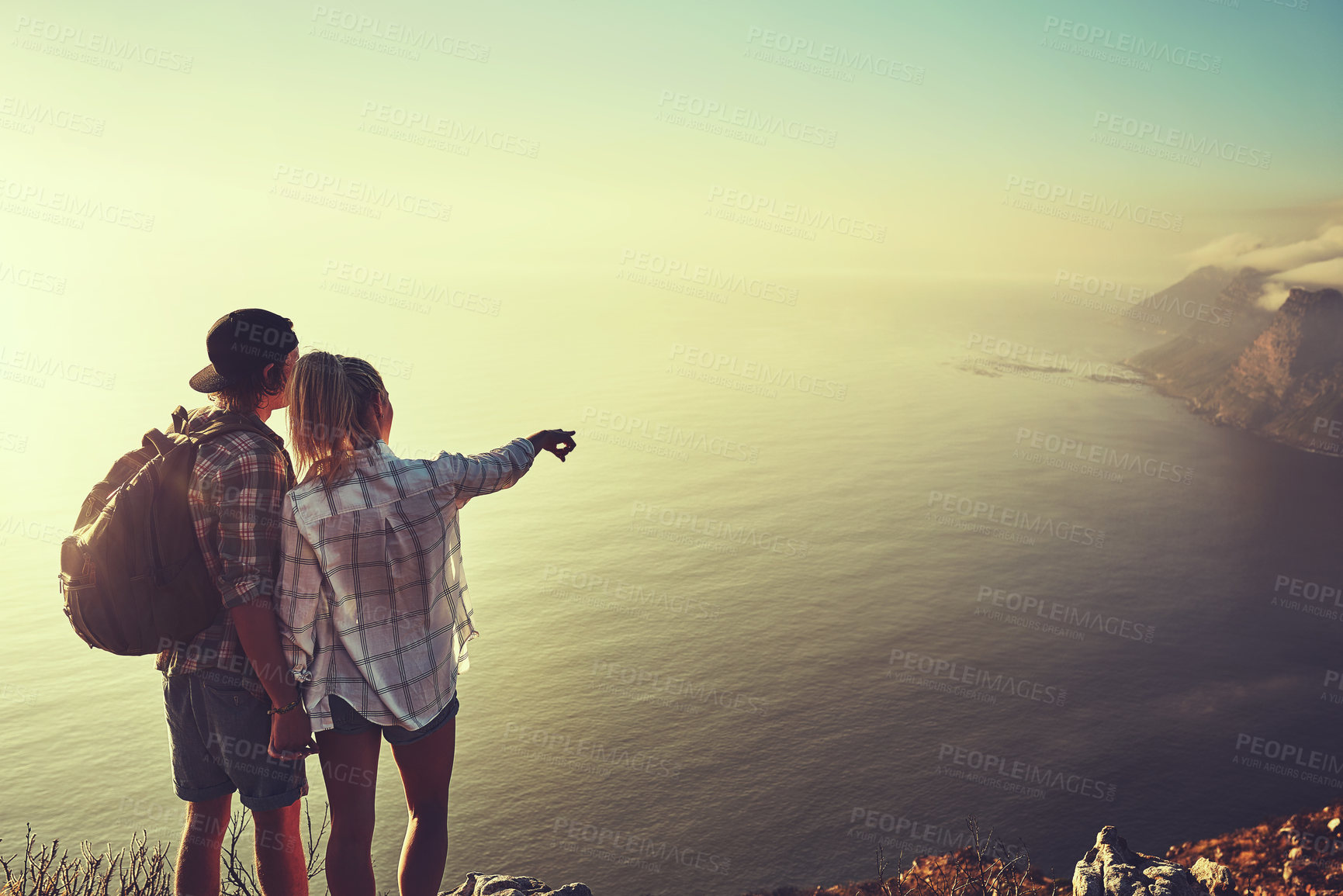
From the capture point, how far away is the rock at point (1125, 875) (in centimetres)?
778

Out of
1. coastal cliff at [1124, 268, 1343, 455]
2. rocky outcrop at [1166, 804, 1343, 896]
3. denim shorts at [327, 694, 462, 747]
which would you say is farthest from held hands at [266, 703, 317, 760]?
coastal cliff at [1124, 268, 1343, 455]

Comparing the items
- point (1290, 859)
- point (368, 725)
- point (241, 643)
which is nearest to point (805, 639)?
point (1290, 859)

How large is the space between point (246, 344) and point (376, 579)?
1.03m

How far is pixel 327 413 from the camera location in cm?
318

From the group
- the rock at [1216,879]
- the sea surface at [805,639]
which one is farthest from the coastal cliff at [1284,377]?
the rock at [1216,879]

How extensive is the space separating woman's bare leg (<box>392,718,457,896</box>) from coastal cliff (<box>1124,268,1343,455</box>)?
96733 millimetres

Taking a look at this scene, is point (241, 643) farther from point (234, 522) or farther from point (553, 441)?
point (553, 441)

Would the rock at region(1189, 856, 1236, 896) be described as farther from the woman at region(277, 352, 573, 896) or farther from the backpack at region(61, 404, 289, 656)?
the backpack at region(61, 404, 289, 656)

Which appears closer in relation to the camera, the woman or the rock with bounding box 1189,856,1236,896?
the woman

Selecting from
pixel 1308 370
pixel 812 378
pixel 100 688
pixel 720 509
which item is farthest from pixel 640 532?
pixel 1308 370

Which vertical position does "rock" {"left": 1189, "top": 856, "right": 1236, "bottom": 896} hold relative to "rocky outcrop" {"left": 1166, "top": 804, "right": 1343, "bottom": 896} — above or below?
above

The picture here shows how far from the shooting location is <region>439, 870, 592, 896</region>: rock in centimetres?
618

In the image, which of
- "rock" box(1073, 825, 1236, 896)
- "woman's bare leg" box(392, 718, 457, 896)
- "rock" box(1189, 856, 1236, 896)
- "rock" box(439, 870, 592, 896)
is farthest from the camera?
"rock" box(1189, 856, 1236, 896)

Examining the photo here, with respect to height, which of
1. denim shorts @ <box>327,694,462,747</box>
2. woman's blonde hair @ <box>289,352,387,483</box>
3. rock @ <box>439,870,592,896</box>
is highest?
woman's blonde hair @ <box>289,352,387,483</box>
